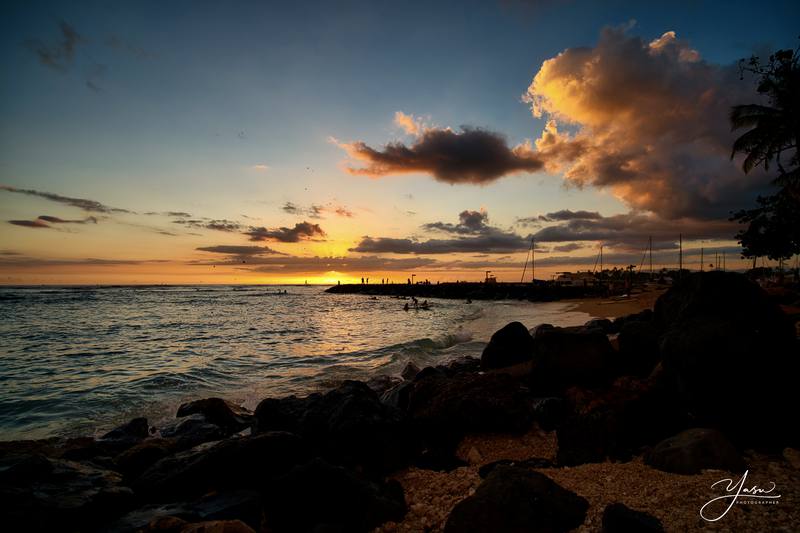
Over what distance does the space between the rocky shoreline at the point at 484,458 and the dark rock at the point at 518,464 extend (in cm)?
4

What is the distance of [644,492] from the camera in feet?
11.8

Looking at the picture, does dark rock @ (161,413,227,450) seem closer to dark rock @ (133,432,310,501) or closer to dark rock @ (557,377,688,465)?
dark rock @ (133,432,310,501)

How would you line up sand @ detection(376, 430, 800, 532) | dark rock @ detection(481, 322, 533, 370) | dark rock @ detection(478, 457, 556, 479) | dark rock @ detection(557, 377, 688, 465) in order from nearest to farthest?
sand @ detection(376, 430, 800, 532)
dark rock @ detection(478, 457, 556, 479)
dark rock @ detection(557, 377, 688, 465)
dark rock @ detection(481, 322, 533, 370)

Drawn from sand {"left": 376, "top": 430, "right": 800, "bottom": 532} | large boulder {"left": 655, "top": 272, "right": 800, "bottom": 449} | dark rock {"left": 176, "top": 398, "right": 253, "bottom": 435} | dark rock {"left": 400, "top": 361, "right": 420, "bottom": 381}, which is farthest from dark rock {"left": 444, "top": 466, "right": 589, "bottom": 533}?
dark rock {"left": 400, "top": 361, "right": 420, "bottom": 381}

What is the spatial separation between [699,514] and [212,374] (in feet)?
45.4

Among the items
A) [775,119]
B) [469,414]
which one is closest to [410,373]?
[469,414]

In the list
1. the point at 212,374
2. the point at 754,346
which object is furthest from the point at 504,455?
the point at 212,374

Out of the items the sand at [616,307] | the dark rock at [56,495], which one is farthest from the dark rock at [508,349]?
the sand at [616,307]

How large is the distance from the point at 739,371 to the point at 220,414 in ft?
30.2

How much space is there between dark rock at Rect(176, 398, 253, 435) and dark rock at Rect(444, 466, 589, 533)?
6.36m

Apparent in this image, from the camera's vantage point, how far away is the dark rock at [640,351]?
28.4ft

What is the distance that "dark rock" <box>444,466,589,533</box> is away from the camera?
3119 millimetres

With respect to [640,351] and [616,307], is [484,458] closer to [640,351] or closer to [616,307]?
[640,351]

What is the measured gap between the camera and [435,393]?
7.31 m
